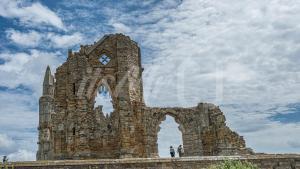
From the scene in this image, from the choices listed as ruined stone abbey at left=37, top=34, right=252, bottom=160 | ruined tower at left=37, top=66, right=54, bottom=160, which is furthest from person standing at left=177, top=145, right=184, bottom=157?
ruined tower at left=37, top=66, right=54, bottom=160

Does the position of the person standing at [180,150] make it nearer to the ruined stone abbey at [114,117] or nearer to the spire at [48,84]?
the ruined stone abbey at [114,117]

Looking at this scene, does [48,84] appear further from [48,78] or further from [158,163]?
[158,163]

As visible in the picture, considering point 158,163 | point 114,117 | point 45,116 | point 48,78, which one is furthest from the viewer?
point 48,78

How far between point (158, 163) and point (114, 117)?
9514mm

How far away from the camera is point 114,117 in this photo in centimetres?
2298

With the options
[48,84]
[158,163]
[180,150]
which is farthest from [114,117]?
[158,163]

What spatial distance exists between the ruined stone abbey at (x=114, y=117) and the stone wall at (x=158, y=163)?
25.5ft

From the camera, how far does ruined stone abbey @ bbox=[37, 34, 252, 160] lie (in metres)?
22.3

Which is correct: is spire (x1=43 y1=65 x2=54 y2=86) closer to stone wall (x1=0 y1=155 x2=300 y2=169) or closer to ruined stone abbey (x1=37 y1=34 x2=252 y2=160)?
ruined stone abbey (x1=37 y1=34 x2=252 y2=160)

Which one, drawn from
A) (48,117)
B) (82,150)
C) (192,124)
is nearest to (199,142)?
(192,124)

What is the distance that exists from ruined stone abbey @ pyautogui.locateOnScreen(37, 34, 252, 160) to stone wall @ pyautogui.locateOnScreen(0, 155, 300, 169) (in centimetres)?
778

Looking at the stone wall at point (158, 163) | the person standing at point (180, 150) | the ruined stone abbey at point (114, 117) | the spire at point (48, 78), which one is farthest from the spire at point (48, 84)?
the stone wall at point (158, 163)

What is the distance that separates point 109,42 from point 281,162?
545 inches

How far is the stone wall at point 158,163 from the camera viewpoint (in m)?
12.7
